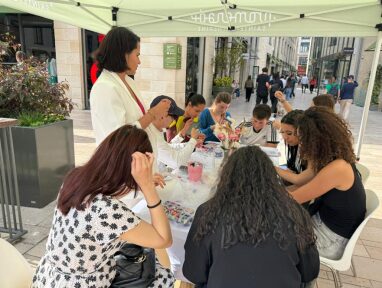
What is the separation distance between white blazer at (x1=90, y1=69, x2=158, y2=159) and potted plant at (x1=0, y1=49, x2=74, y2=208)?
1559 millimetres

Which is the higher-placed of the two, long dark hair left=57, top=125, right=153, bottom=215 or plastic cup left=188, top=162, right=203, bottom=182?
long dark hair left=57, top=125, right=153, bottom=215

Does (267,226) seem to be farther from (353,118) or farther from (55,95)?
(353,118)

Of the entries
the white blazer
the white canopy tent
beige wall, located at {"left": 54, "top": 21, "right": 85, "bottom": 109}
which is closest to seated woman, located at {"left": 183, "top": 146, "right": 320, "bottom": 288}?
the white blazer

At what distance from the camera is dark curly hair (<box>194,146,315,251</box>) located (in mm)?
1061

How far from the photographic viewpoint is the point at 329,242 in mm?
1937

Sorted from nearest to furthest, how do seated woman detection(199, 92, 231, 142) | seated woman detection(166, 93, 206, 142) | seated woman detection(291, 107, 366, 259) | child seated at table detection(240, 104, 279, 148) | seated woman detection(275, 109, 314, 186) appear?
seated woman detection(291, 107, 366, 259)
seated woman detection(275, 109, 314, 186)
child seated at table detection(240, 104, 279, 148)
seated woman detection(166, 93, 206, 142)
seated woman detection(199, 92, 231, 142)

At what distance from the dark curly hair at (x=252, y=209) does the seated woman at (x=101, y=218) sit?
26cm

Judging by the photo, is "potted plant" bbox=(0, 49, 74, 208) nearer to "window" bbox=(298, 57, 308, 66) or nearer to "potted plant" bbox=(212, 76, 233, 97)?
"potted plant" bbox=(212, 76, 233, 97)

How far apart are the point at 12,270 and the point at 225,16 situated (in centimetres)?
320

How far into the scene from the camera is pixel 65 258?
1.21m

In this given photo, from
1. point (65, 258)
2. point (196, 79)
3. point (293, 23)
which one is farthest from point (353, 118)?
point (65, 258)

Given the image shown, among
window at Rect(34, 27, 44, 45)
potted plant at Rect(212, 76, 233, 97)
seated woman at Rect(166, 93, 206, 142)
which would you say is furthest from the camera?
potted plant at Rect(212, 76, 233, 97)

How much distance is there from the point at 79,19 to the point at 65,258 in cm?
340

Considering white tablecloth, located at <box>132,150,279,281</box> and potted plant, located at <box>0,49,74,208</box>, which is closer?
white tablecloth, located at <box>132,150,279,281</box>
